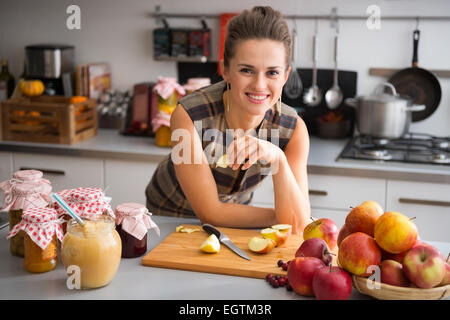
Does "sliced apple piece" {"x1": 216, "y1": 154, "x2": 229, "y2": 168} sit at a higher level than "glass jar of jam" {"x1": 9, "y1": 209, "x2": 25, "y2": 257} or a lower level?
higher

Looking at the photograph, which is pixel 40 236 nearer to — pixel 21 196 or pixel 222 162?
pixel 21 196

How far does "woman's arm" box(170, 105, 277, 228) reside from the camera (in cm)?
155

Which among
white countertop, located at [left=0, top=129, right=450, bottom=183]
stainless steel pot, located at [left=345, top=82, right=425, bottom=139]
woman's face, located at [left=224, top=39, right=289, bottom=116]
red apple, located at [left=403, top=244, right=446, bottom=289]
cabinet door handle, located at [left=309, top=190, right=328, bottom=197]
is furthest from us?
stainless steel pot, located at [left=345, top=82, right=425, bottom=139]

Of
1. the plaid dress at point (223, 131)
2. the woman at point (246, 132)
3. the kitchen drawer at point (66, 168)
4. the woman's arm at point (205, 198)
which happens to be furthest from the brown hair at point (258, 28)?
the kitchen drawer at point (66, 168)

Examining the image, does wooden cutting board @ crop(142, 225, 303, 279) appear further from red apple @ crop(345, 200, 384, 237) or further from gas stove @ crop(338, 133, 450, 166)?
gas stove @ crop(338, 133, 450, 166)

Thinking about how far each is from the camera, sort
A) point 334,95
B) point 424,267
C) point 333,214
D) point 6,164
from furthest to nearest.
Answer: point 334,95, point 6,164, point 333,214, point 424,267

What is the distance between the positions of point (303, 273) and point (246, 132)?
0.69 meters

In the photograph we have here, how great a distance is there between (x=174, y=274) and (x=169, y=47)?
2068mm

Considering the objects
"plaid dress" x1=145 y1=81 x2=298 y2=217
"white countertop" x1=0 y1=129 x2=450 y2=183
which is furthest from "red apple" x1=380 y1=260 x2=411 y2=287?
"white countertop" x1=0 y1=129 x2=450 y2=183

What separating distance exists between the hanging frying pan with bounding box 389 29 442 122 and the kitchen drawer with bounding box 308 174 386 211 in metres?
0.66

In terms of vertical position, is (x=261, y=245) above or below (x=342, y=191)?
above

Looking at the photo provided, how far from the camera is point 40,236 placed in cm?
117

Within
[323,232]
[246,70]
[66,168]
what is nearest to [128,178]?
[66,168]
